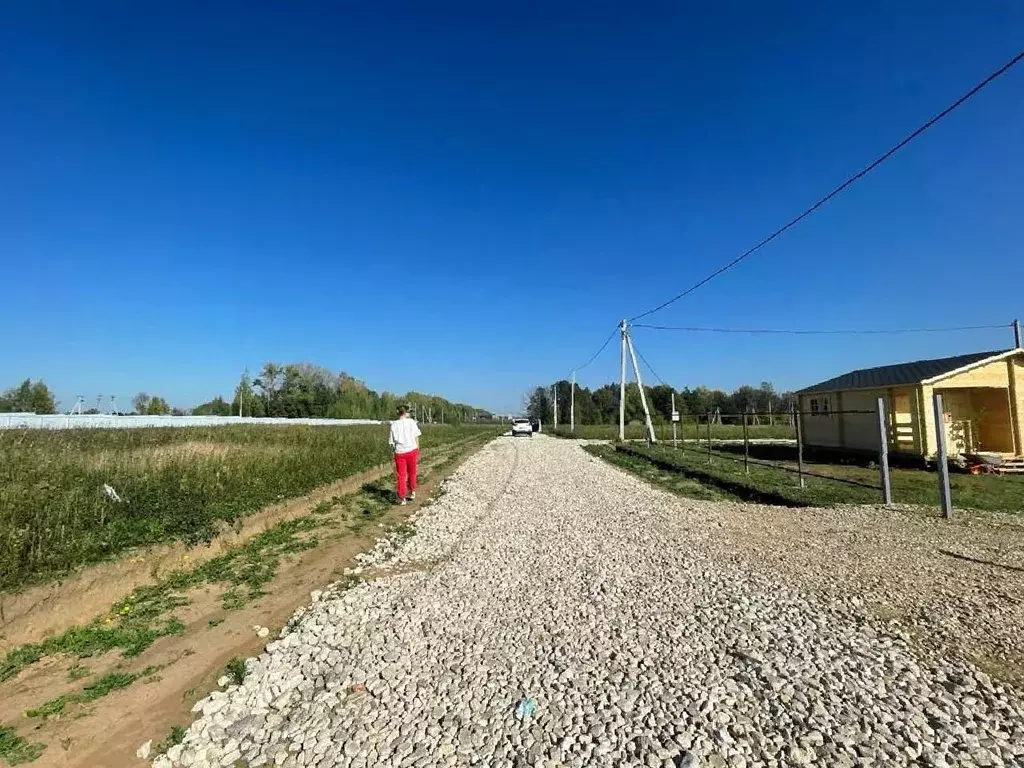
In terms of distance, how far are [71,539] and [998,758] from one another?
7575 millimetres

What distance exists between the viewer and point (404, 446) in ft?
36.8

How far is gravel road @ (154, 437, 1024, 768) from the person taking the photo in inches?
112

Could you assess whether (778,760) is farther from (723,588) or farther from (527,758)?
(723,588)

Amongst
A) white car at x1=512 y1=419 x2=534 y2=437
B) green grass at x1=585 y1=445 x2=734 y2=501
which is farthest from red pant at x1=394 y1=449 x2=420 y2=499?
white car at x1=512 y1=419 x2=534 y2=437

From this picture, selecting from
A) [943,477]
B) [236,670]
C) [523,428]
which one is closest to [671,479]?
[943,477]

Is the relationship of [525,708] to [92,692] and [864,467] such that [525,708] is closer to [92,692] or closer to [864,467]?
[92,692]

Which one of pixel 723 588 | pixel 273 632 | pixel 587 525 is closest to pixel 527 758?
pixel 273 632

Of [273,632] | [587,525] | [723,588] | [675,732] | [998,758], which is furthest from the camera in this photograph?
[587,525]

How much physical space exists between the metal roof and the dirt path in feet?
57.5

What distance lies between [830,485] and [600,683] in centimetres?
1101

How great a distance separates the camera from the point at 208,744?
9.91ft

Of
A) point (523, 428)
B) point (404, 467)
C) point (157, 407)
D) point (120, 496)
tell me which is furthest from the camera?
point (157, 407)

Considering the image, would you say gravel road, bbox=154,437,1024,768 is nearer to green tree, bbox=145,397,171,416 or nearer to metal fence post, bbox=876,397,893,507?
metal fence post, bbox=876,397,893,507

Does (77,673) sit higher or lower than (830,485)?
lower
